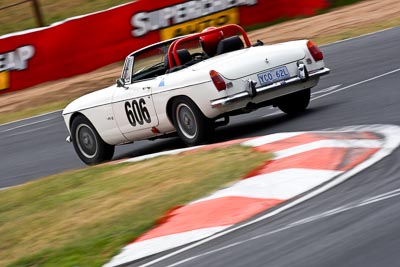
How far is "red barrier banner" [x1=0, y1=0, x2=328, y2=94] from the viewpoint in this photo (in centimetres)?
2370

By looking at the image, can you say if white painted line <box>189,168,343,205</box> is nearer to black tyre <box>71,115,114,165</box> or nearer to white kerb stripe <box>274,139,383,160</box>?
white kerb stripe <box>274,139,383,160</box>

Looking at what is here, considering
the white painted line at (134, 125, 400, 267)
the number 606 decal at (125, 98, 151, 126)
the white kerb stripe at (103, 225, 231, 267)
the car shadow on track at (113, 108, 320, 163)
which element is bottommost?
the car shadow on track at (113, 108, 320, 163)

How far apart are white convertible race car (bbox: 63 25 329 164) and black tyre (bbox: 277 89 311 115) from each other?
12 millimetres

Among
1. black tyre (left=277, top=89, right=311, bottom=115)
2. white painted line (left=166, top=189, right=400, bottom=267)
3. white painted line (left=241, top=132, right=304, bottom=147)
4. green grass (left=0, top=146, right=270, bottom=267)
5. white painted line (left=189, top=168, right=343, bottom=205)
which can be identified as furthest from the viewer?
black tyre (left=277, top=89, right=311, bottom=115)

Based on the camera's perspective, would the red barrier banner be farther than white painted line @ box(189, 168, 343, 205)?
Yes

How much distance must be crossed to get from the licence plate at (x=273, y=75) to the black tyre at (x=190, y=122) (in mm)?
769

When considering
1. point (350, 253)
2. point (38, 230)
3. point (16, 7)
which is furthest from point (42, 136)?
point (16, 7)

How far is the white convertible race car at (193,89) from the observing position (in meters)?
11.5

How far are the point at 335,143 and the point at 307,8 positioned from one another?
54.9ft

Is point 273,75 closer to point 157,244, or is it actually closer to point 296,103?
point 296,103

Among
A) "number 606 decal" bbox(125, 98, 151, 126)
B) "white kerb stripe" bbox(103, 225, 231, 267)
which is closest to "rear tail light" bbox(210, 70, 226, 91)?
"number 606 decal" bbox(125, 98, 151, 126)

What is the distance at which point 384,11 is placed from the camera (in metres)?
23.5

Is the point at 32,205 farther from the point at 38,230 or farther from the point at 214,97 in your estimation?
the point at 214,97

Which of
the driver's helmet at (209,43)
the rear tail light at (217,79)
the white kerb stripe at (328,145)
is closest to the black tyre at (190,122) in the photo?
the rear tail light at (217,79)
